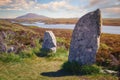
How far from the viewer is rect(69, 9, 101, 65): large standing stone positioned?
1556cm

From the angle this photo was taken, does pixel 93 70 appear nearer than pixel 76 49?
Yes

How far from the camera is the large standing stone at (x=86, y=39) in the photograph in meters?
15.6

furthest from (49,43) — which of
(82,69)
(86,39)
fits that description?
(82,69)

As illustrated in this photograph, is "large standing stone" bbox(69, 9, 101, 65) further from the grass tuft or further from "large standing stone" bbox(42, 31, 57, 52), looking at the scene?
"large standing stone" bbox(42, 31, 57, 52)

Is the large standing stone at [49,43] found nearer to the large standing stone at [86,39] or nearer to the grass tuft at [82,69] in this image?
the large standing stone at [86,39]

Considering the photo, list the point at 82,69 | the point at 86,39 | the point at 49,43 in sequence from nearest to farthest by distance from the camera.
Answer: the point at 82,69 < the point at 86,39 < the point at 49,43

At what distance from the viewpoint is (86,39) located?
627 inches

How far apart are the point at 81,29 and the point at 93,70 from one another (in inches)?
118

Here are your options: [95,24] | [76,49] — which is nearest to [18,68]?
[76,49]

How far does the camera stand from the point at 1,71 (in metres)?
15.6

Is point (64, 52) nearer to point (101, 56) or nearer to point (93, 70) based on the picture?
point (101, 56)

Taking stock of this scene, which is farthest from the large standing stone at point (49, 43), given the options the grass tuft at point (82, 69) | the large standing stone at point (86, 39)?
the grass tuft at point (82, 69)

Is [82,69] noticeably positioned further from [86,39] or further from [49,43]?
[49,43]

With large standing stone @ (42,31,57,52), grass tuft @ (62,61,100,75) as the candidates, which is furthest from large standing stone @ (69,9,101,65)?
large standing stone @ (42,31,57,52)
